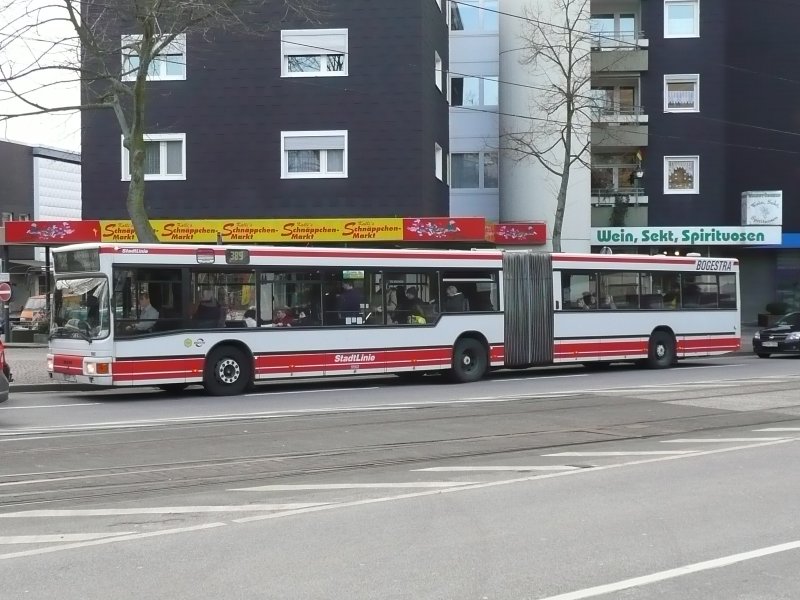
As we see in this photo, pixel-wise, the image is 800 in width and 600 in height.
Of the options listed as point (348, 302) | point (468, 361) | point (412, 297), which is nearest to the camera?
point (348, 302)

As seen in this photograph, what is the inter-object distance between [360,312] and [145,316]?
14.5 feet

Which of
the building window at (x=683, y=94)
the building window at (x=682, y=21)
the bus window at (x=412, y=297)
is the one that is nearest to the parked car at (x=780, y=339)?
the bus window at (x=412, y=297)

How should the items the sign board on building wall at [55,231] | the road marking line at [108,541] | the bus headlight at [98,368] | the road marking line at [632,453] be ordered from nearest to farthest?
the road marking line at [108,541] < the road marking line at [632,453] < the bus headlight at [98,368] < the sign board on building wall at [55,231]

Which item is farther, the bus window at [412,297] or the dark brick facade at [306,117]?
the dark brick facade at [306,117]

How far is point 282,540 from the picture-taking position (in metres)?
7.33

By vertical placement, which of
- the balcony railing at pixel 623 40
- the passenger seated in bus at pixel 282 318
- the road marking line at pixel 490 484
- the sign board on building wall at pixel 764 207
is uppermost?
the balcony railing at pixel 623 40

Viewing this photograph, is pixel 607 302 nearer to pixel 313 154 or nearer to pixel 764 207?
pixel 313 154

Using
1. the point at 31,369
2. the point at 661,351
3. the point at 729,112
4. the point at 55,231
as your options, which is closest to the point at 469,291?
the point at 661,351

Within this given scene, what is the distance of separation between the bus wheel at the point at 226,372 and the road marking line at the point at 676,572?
1273cm

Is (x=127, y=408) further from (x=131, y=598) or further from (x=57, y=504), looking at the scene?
(x=131, y=598)

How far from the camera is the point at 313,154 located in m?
32.7

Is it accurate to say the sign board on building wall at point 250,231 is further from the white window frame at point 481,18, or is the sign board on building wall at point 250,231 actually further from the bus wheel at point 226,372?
the bus wheel at point 226,372

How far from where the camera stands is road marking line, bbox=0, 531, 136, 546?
7297 millimetres

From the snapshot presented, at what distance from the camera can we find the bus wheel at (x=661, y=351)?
2512cm
